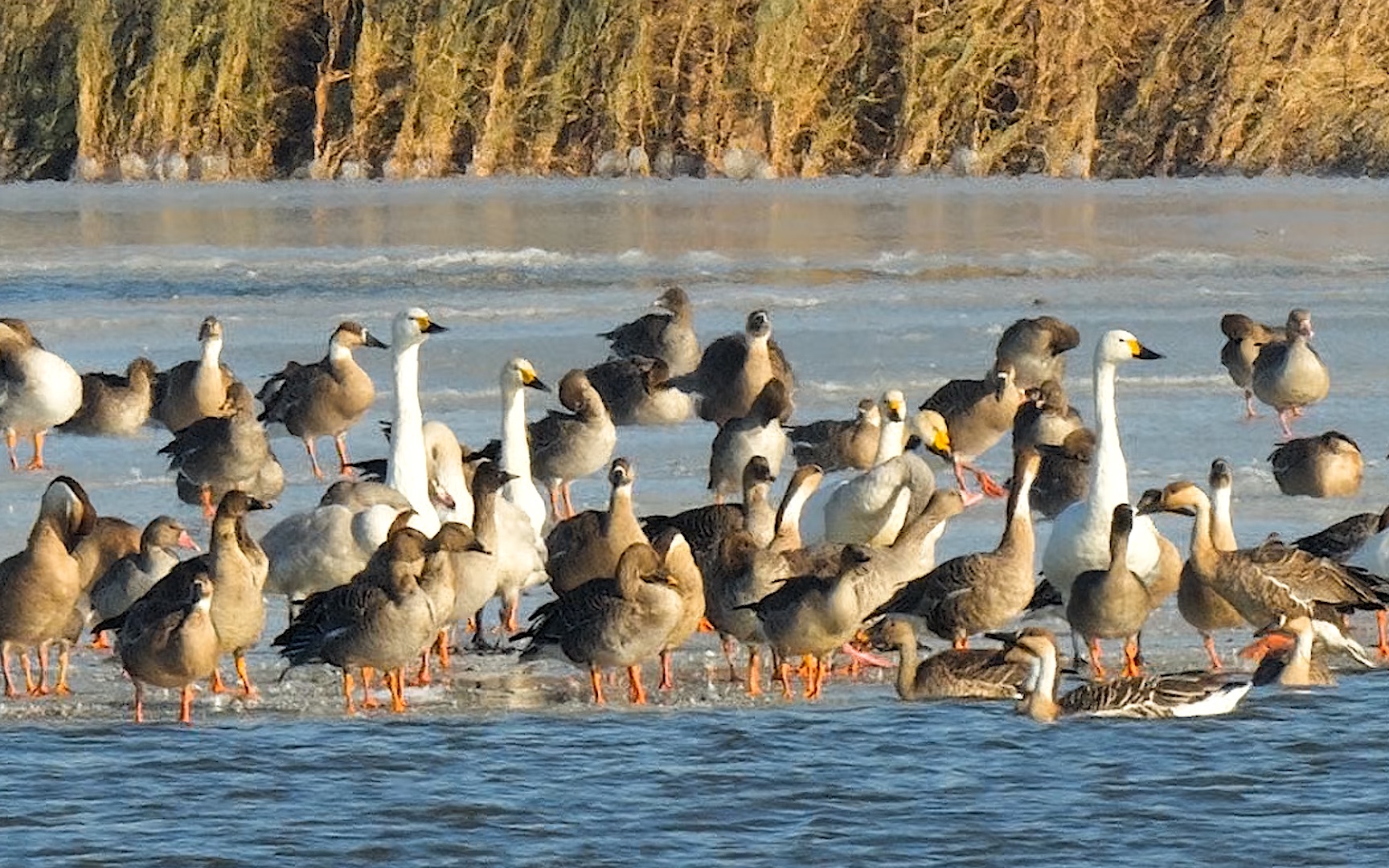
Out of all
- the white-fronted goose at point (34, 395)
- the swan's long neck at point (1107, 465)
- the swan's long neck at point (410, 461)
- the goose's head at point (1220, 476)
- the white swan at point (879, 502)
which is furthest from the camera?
the white-fronted goose at point (34, 395)

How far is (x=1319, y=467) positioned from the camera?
12250 millimetres

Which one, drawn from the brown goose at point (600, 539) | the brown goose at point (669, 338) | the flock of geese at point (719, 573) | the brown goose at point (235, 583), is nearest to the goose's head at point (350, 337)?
the flock of geese at point (719, 573)

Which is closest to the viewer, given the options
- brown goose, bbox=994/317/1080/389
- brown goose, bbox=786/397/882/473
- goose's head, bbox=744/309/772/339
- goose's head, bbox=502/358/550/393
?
goose's head, bbox=502/358/550/393

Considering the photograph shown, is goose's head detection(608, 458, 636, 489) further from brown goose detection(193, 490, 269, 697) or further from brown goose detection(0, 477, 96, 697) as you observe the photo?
brown goose detection(0, 477, 96, 697)

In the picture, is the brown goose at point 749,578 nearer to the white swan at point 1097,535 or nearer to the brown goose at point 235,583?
the white swan at point 1097,535

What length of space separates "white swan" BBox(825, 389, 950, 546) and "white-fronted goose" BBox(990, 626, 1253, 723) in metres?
1.93

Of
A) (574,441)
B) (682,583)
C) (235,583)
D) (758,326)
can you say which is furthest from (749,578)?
(758,326)

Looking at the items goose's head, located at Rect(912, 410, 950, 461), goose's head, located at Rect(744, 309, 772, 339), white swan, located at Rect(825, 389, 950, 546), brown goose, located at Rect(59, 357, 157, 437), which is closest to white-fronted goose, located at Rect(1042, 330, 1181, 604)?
white swan, located at Rect(825, 389, 950, 546)

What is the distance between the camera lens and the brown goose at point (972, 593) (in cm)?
975

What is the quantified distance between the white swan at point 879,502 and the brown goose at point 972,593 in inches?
44.8

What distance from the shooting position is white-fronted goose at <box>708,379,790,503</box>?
12641 mm

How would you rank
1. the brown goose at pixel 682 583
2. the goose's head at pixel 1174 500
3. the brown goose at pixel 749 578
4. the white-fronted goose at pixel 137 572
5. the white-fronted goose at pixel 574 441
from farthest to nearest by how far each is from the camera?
the white-fronted goose at pixel 574 441 < the goose's head at pixel 1174 500 < the white-fronted goose at pixel 137 572 < the brown goose at pixel 749 578 < the brown goose at pixel 682 583

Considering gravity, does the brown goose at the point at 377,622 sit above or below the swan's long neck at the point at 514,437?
below

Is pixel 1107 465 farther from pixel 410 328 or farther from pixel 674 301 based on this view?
pixel 674 301
